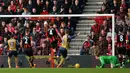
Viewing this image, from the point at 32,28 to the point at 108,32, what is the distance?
292 centimetres

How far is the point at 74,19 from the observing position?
21.3 m

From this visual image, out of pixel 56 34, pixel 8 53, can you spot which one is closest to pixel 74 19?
pixel 56 34

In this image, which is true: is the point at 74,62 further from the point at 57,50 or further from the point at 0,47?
the point at 0,47

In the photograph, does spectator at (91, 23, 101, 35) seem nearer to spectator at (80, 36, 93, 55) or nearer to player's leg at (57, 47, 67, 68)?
spectator at (80, 36, 93, 55)

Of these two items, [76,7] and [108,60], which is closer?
[108,60]

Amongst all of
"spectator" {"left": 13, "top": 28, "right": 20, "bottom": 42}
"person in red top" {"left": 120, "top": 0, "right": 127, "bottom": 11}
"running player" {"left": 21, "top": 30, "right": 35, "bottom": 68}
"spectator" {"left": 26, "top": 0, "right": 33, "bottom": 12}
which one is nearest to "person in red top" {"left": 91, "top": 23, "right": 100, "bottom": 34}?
"person in red top" {"left": 120, "top": 0, "right": 127, "bottom": 11}

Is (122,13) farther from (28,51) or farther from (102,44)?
(28,51)

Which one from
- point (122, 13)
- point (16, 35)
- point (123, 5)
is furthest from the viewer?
point (123, 5)

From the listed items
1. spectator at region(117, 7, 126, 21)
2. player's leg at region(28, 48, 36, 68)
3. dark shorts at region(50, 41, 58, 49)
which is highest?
spectator at region(117, 7, 126, 21)

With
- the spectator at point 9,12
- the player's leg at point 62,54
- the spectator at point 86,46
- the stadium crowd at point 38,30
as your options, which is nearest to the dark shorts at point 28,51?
the stadium crowd at point 38,30

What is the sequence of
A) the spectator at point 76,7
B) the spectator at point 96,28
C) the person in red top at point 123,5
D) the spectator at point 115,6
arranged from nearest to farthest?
the spectator at point 96,28, the person in red top at point 123,5, the spectator at point 115,6, the spectator at point 76,7

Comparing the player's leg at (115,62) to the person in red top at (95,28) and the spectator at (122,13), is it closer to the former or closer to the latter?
the person in red top at (95,28)

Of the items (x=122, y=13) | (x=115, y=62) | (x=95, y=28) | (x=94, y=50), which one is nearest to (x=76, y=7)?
(x=122, y=13)

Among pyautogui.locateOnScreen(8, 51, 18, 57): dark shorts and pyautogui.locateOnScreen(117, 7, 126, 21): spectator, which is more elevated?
pyautogui.locateOnScreen(117, 7, 126, 21): spectator
